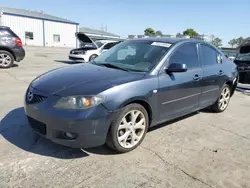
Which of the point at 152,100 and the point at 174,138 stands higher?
the point at 152,100

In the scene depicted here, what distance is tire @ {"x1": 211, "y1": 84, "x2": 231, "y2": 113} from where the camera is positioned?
5.35 meters

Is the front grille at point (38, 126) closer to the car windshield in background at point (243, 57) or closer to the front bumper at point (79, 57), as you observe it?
the car windshield in background at point (243, 57)

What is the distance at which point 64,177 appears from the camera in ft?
8.84

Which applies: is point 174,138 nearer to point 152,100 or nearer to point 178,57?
point 152,100

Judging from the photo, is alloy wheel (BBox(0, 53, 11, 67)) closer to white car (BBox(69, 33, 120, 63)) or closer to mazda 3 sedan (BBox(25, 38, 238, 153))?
white car (BBox(69, 33, 120, 63))

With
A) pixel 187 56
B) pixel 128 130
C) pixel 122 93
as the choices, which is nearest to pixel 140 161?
pixel 128 130

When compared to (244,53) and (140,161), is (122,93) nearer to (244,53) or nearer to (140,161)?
(140,161)

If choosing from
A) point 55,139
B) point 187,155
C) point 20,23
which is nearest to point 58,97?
point 55,139

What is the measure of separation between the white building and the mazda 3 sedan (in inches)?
1412

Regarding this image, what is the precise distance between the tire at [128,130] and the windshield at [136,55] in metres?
0.69

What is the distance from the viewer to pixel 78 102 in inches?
114

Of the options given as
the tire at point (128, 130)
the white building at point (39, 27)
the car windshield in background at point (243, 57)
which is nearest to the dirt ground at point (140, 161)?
the tire at point (128, 130)

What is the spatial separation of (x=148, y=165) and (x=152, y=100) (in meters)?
0.92

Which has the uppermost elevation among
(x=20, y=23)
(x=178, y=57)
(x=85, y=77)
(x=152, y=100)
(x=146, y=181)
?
(x=20, y=23)
